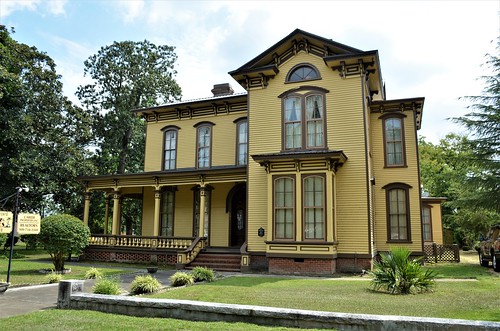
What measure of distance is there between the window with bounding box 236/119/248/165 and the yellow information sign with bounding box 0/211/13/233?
34.6 feet

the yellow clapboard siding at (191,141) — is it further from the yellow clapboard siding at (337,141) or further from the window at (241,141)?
the yellow clapboard siding at (337,141)

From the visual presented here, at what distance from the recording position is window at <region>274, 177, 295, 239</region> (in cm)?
1542

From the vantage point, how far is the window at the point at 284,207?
50.6 feet

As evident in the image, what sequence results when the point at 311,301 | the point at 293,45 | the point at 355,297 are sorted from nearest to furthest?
the point at 311,301 → the point at 355,297 → the point at 293,45

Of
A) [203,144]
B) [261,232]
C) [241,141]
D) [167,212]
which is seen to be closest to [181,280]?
[261,232]

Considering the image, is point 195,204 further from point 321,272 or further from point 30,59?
point 30,59

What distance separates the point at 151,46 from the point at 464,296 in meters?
33.3

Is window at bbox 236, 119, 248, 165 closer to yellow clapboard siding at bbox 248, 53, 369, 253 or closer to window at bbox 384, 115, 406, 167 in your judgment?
yellow clapboard siding at bbox 248, 53, 369, 253

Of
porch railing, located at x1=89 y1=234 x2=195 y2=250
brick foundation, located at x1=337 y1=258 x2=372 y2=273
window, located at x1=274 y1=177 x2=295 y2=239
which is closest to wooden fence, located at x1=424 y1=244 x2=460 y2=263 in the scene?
brick foundation, located at x1=337 y1=258 x2=372 y2=273

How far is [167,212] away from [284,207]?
8.09 meters

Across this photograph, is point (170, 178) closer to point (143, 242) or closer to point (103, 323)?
point (143, 242)

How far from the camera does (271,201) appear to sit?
15.6m

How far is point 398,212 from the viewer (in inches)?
691

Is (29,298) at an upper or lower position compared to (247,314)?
lower
